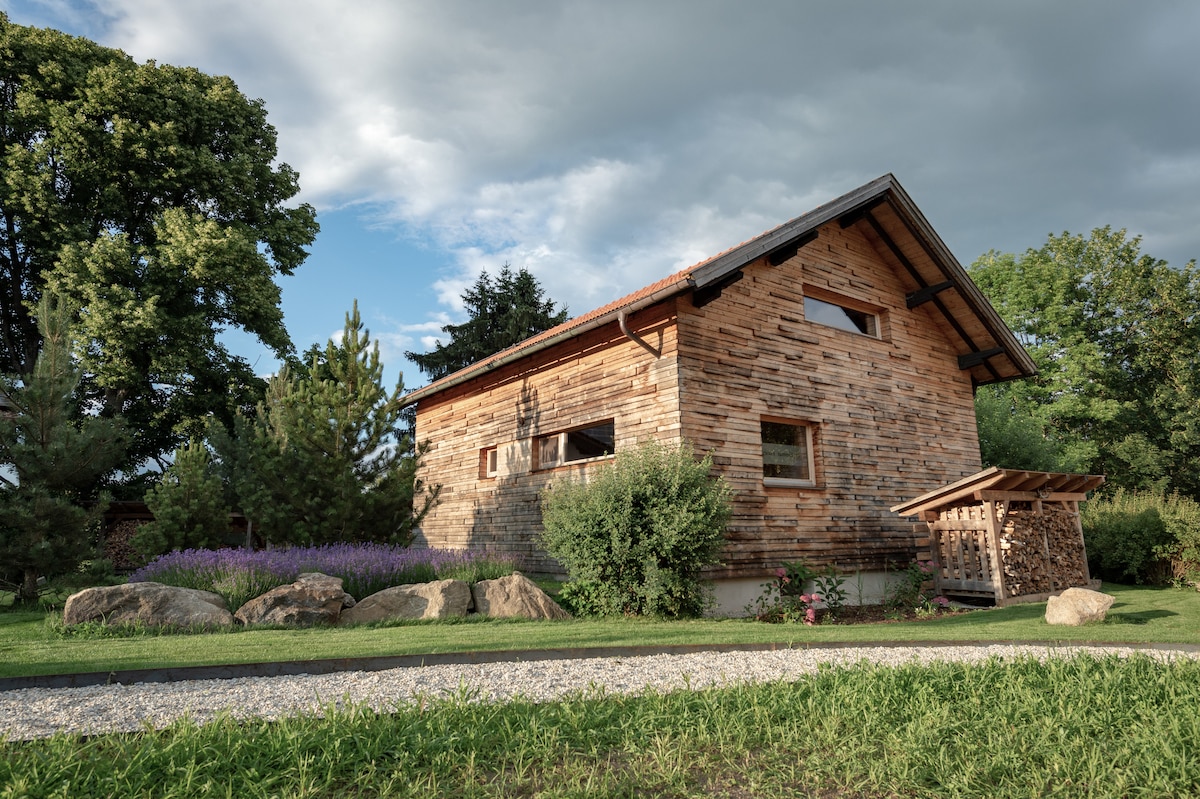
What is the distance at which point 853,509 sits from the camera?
1203 cm

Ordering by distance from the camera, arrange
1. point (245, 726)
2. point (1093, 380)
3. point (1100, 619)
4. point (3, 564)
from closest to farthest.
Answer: point (245, 726), point (1100, 619), point (3, 564), point (1093, 380)

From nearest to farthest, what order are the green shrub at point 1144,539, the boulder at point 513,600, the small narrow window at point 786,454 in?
the boulder at point 513,600 → the small narrow window at point 786,454 → the green shrub at point 1144,539

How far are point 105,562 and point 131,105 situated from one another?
15.1 metres

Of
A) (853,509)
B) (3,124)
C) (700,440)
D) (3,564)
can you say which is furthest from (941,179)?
(3,124)

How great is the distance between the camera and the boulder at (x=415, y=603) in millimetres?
8398

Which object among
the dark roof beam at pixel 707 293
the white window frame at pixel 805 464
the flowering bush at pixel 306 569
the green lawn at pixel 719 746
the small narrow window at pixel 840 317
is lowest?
the green lawn at pixel 719 746

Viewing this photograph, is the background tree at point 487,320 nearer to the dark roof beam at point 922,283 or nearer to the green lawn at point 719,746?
the dark roof beam at point 922,283

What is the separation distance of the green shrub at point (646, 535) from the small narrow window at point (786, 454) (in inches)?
87.0

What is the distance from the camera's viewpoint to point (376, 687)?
175 inches

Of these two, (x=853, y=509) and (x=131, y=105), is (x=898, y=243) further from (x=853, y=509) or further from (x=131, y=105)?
(x=131, y=105)

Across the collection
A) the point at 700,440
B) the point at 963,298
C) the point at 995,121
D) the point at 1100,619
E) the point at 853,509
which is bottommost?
the point at 1100,619

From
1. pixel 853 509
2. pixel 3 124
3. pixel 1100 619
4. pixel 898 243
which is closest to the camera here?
pixel 1100 619

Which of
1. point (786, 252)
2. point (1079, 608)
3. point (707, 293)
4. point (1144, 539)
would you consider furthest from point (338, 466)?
point (1144, 539)

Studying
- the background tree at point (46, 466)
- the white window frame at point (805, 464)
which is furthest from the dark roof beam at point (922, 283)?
the background tree at point (46, 466)
